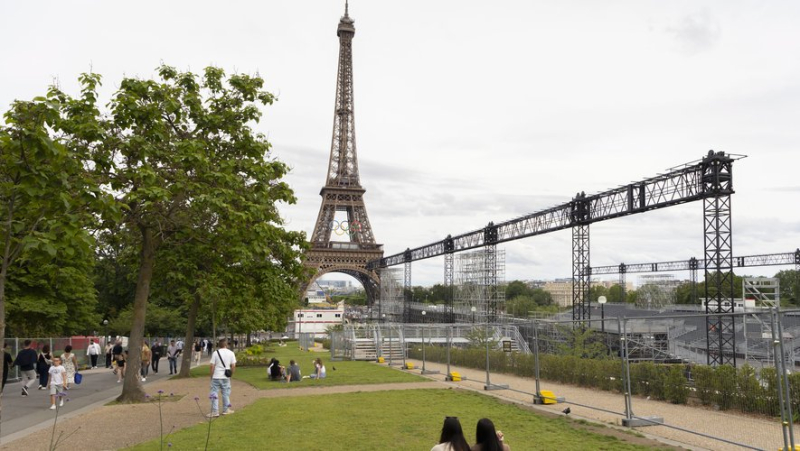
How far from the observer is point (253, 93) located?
18875 millimetres

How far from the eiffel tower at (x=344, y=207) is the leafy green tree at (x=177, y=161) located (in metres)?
67.3

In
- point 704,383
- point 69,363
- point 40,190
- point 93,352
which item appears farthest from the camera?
point 93,352

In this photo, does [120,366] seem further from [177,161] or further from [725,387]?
[725,387]

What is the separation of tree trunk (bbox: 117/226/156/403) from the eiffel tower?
223ft

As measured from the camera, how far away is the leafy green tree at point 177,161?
51.0ft

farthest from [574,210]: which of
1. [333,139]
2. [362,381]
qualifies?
[333,139]

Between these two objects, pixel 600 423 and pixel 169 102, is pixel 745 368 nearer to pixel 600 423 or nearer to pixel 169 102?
pixel 600 423

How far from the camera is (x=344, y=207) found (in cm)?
9394

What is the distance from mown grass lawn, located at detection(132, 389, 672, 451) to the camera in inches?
428

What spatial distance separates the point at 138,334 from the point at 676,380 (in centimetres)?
1394

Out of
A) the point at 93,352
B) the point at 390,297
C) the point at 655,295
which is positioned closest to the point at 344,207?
the point at 390,297

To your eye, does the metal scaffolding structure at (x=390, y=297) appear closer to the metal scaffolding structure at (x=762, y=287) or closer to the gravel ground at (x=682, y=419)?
the metal scaffolding structure at (x=762, y=287)

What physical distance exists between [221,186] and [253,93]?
368 centimetres

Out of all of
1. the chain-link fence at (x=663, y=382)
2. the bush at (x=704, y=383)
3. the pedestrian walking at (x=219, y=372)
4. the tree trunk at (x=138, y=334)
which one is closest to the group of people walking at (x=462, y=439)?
the chain-link fence at (x=663, y=382)
